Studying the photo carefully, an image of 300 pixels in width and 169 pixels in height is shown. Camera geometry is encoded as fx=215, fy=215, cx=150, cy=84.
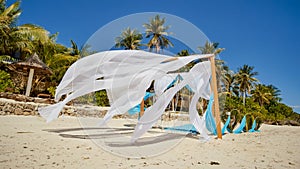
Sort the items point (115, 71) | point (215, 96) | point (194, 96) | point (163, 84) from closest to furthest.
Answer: point (115, 71)
point (194, 96)
point (215, 96)
point (163, 84)

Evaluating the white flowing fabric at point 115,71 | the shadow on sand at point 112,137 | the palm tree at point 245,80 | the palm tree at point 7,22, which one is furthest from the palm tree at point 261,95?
the white flowing fabric at point 115,71

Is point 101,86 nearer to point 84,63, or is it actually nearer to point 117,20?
point 84,63

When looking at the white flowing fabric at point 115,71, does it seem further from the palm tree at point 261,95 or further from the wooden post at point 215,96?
the palm tree at point 261,95

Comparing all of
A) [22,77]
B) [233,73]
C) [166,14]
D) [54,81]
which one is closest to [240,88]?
[233,73]

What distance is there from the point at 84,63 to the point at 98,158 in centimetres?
230

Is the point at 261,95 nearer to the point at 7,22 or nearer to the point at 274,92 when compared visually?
the point at 274,92

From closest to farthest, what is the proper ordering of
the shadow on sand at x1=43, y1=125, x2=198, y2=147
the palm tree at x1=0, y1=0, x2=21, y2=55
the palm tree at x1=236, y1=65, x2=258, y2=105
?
the shadow on sand at x1=43, y1=125, x2=198, y2=147
the palm tree at x1=0, y1=0, x2=21, y2=55
the palm tree at x1=236, y1=65, x2=258, y2=105

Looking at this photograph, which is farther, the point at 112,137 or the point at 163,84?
the point at 163,84

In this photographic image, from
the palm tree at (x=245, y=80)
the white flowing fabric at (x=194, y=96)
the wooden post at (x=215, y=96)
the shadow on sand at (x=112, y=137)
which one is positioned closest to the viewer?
the white flowing fabric at (x=194, y=96)

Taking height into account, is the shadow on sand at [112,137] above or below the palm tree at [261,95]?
below

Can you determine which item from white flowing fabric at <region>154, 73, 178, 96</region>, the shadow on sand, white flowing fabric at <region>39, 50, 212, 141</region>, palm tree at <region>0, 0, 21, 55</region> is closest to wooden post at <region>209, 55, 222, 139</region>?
the shadow on sand

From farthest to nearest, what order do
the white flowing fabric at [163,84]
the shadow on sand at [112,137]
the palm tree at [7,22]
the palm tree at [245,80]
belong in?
the palm tree at [245,80] → the palm tree at [7,22] → the white flowing fabric at [163,84] → the shadow on sand at [112,137]

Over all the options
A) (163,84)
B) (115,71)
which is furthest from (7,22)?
(115,71)

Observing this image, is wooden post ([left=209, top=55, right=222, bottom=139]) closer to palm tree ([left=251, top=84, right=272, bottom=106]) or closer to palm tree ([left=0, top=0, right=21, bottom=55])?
palm tree ([left=0, top=0, right=21, bottom=55])
